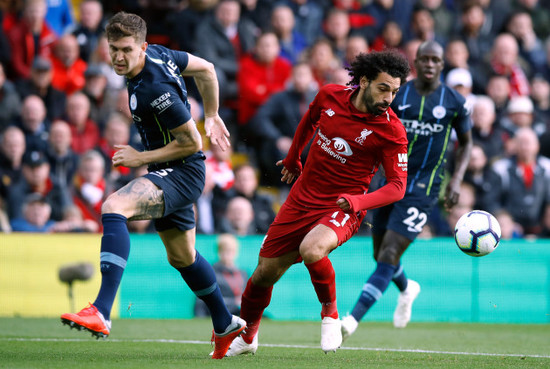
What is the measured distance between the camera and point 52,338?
8.32 metres

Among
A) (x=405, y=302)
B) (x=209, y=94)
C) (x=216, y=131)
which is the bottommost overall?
(x=405, y=302)

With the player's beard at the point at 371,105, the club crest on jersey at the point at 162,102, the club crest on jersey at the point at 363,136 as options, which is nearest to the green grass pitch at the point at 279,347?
the club crest on jersey at the point at 363,136

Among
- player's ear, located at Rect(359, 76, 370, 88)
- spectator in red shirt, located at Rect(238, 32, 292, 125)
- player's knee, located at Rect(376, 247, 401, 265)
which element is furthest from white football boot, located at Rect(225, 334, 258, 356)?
A: spectator in red shirt, located at Rect(238, 32, 292, 125)

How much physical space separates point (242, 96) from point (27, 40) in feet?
11.0

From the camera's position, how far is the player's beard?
6.77m

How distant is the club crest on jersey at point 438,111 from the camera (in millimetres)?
8898

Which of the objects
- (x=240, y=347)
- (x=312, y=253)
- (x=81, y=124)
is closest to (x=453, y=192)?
(x=312, y=253)

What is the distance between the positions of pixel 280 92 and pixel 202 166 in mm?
6894

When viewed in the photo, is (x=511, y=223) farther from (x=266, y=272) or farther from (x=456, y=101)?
(x=266, y=272)

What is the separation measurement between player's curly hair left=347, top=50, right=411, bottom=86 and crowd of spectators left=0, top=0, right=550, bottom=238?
13.9ft

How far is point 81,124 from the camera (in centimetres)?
1300

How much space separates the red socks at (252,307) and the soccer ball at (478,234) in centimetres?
186

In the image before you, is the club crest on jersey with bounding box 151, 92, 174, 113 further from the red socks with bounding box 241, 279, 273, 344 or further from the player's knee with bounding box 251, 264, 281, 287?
the red socks with bounding box 241, 279, 273, 344

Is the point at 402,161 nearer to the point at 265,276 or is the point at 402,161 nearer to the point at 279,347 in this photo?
the point at 265,276
